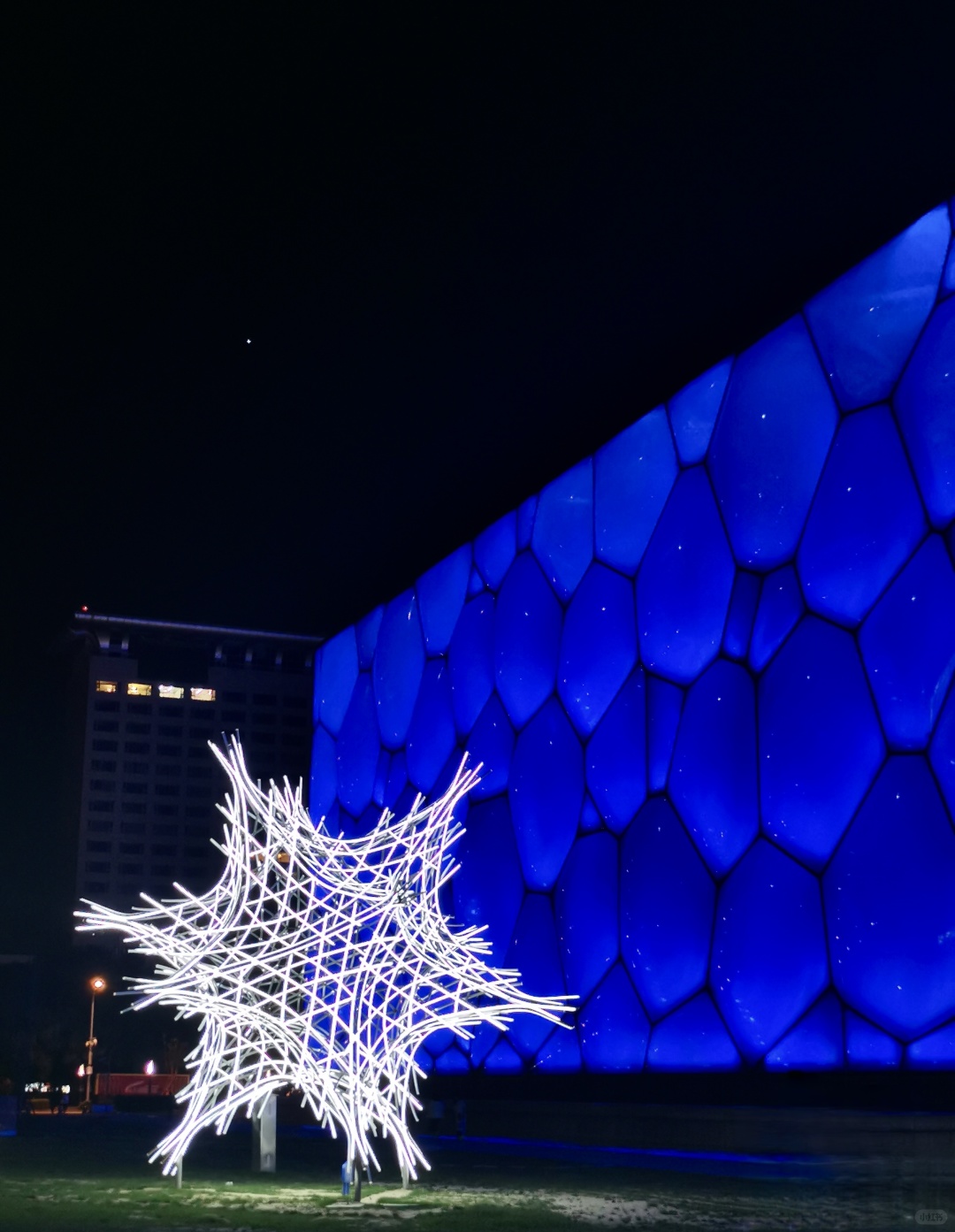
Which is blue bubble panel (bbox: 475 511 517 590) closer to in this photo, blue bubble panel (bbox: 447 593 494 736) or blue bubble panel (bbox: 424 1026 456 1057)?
blue bubble panel (bbox: 447 593 494 736)

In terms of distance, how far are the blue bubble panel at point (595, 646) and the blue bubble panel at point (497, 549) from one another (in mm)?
1697

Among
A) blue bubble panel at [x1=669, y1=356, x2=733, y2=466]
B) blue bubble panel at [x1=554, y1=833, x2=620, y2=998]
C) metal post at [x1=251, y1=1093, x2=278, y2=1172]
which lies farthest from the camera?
blue bubble panel at [x1=554, y1=833, x2=620, y2=998]

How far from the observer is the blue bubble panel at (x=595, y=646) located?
560 inches

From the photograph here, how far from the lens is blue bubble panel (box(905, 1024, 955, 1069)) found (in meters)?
9.77

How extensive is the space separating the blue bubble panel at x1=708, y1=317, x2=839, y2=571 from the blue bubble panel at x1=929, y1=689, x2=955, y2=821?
2171 millimetres

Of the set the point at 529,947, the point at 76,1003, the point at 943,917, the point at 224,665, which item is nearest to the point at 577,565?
the point at 529,947

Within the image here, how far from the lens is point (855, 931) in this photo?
35.2ft

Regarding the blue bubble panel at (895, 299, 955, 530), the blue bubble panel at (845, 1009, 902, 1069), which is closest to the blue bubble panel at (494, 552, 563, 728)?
the blue bubble panel at (895, 299, 955, 530)

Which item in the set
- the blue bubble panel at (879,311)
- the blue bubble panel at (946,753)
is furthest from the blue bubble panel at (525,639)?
the blue bubble panel at (946,753)

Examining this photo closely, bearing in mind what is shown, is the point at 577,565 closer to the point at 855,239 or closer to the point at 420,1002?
the point at 855,239

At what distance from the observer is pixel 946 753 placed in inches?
398

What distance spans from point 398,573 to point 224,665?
114924 millimetres

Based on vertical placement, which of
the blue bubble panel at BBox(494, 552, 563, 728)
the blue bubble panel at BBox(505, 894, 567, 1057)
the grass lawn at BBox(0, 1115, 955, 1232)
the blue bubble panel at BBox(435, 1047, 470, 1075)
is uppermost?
the blue bubble panel at BBox(494, 552, 563, 728)

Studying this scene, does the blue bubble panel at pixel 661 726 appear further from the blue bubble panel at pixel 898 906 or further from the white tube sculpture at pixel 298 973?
the white tube sculpture at pixel 298 973
